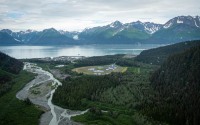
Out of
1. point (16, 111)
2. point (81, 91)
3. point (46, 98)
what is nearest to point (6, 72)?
point (46, 98)

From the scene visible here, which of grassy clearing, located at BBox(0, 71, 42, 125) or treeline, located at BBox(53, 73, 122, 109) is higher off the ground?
treeline, located at BBox(53, 73, 122, 109)

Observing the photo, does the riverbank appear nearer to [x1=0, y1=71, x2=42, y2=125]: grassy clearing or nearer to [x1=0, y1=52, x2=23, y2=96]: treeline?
[x1=0, y1=71, x2=42, y2=125]: grassy clearing

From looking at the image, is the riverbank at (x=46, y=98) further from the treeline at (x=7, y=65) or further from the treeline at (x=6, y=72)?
the treeline at (x=7, y=65)

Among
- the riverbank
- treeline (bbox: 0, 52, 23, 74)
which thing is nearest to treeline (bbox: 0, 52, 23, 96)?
treeline (bbox: 0, 52, 23, 74)

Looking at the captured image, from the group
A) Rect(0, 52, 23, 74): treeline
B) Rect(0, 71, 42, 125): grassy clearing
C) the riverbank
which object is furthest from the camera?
Rect(0, 52, 23, 74): treeline

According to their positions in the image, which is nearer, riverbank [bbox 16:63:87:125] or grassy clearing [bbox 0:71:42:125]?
grassy clearing [bbox 0:71:42:125]

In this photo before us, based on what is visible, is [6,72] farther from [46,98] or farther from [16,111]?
[16,111]

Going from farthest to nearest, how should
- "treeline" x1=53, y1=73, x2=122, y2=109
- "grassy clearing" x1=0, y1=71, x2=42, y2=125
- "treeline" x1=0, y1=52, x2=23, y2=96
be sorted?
"treeline" x1=0, y1=52, x2=23, y2=96 < "treeline" x1=53, y1=73, x2=122, y2=109 < "grassy clearing" x1=0, y1=71, x2=42, y2=125

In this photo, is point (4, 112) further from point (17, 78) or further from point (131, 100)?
point (17, 78)

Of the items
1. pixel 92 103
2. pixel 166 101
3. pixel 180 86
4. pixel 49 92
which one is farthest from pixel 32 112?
pixel 180 86
